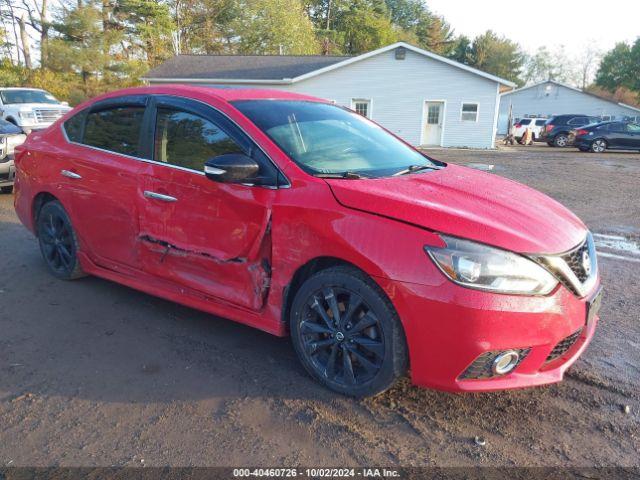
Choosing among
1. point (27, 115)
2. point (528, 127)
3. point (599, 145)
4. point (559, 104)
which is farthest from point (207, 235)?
point (559, 104)

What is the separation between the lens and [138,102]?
156 inches

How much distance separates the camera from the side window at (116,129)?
3.91 m

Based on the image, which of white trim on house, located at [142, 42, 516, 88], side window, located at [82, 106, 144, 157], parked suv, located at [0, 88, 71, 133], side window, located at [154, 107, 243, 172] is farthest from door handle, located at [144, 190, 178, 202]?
white trim on house, located at [142, 42, 516, 88]

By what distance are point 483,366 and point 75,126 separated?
3922mm

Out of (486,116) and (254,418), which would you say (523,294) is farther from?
(486,116)

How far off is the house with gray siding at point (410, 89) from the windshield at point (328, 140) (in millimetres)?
22021

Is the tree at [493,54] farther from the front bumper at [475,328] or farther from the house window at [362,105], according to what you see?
the front bumper at [475,328]

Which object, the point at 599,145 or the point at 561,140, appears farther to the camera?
the point at 561,140

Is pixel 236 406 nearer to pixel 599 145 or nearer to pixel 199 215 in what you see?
pixel 199 215

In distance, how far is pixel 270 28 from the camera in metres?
43.9

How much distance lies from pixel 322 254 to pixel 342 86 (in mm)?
24655

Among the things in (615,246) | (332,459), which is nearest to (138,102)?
(332,459)

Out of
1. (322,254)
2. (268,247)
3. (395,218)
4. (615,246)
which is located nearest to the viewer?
(395,218)

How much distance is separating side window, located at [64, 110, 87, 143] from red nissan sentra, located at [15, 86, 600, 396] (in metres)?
0.09
